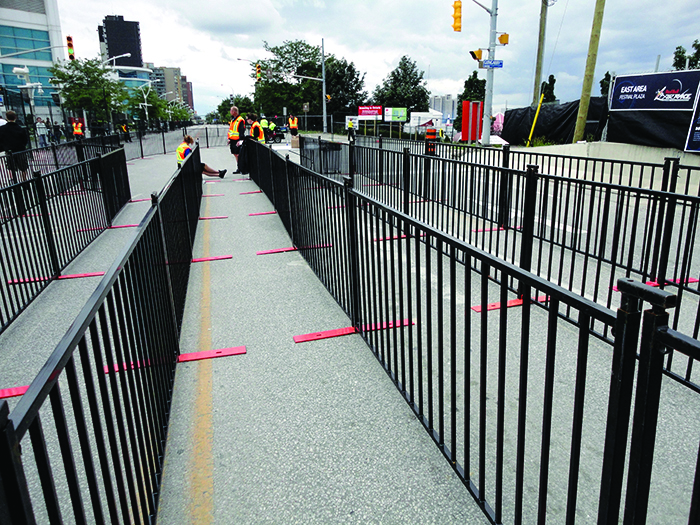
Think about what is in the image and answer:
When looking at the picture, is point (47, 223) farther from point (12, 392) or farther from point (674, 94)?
point (674, 94)

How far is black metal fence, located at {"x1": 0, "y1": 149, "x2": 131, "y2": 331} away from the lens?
18.7 ft

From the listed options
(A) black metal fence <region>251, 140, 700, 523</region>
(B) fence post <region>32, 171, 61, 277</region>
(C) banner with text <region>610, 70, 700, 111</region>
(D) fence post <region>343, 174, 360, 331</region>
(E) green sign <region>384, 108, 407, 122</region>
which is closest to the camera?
(A) black metal fence <region>251, 140, 700, 523</region>

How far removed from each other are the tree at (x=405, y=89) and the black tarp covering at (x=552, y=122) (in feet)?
177

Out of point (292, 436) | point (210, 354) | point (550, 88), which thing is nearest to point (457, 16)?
point (210, 354)

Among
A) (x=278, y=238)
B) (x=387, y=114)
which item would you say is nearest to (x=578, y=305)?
(x=278, y=238)

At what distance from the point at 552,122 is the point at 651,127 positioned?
31.0 ft

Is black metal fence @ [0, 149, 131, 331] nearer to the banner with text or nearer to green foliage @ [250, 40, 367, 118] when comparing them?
the banner with text

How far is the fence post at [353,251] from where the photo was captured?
469 cm

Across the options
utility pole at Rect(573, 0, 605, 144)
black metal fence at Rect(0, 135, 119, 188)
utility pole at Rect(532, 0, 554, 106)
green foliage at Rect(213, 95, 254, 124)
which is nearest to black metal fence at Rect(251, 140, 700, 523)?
black metal fence at Rect(0, 135, 119, 188)

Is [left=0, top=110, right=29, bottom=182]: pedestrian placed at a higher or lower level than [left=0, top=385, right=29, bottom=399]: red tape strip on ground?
higher

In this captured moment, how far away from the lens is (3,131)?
12.6 meters

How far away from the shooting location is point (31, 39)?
7275 centimetres

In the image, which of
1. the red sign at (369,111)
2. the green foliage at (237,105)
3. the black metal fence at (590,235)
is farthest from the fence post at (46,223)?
the green foliage at (237,105)

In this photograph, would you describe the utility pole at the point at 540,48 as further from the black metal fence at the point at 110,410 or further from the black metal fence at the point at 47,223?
the black metal fence at the point at 110,410
